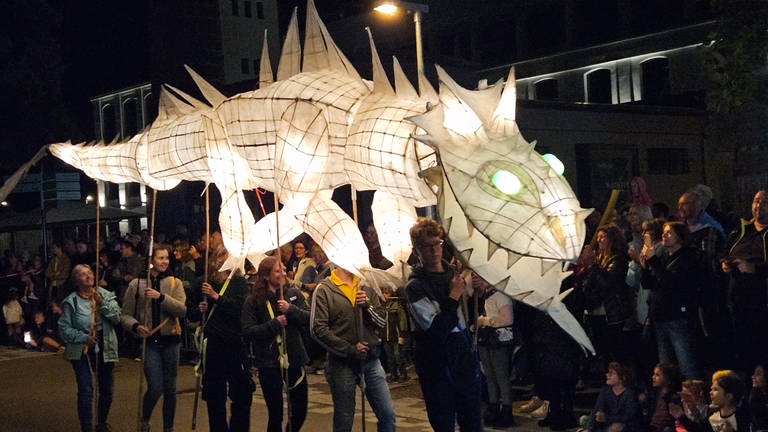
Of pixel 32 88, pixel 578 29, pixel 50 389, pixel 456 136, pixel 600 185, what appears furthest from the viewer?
pixel 578 29

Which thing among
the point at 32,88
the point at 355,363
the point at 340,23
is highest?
the point at 340,23

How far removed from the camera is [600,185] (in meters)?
20.8

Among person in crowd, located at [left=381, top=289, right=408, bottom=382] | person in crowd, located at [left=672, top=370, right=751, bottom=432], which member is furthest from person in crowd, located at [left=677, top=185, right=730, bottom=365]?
person in crowd, located at [left=381, top=289, right=408, bottom=382]

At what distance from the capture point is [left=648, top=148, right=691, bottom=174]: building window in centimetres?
2334

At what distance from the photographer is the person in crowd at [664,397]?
24.5 ft

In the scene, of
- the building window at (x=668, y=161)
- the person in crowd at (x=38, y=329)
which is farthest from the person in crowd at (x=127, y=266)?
the building window at (x=668, y=161)

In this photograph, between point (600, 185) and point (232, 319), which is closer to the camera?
point (232, 319)

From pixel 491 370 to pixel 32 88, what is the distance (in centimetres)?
2490

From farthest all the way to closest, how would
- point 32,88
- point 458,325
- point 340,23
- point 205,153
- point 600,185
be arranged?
1. point 340,23
2. point 32,88
3. point 600,185
4. point 205,153
5. point 458,325

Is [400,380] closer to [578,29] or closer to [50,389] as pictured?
[50,389]

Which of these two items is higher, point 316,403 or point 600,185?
point 600,185

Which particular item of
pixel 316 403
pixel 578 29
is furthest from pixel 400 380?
pixel 578 29

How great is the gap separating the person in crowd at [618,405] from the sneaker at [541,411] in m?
1.48

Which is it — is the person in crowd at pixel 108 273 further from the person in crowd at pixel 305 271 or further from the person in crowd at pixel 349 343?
the person in crowd at pixel 349 343
